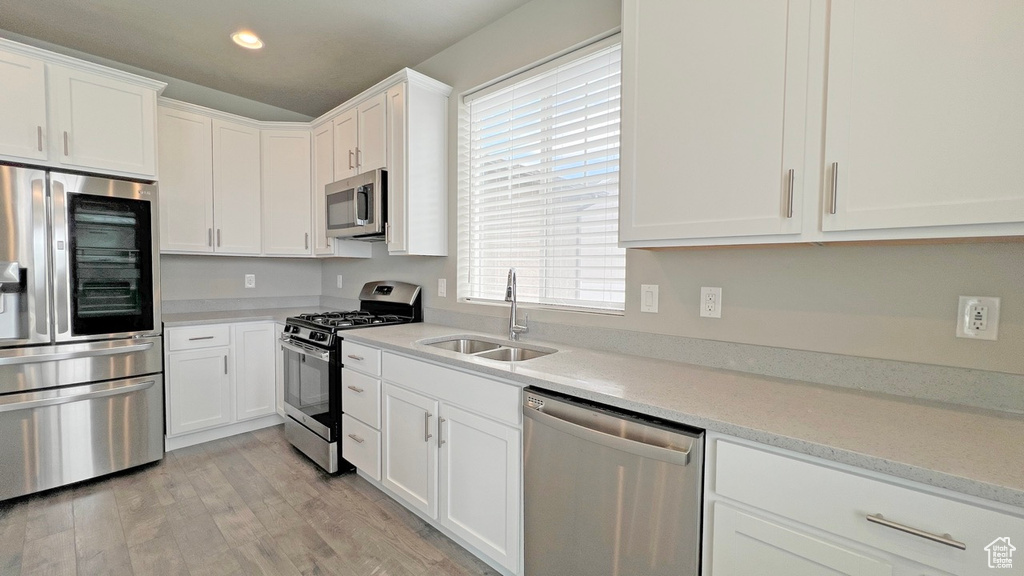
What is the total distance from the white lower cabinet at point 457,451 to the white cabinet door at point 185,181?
2.10 m

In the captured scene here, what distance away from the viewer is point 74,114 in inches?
97.3

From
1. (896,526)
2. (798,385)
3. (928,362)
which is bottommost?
(896,526)

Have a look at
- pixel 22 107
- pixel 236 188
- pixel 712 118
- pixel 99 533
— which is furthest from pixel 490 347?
pixel 22 107

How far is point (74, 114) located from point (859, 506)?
3890mm

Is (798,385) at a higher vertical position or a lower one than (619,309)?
lower

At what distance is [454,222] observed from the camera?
2820 mm

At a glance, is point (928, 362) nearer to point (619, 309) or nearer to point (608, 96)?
point (619, 309)

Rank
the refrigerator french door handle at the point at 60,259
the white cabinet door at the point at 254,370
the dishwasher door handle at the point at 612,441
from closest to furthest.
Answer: the dishwasher door handle at the point at 612,441 → the refrigerator french door handle at the point at 60,259 → the white cabinet door at the point at 254,370

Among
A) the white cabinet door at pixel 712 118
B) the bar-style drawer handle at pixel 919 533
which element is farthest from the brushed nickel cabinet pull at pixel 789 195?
the bar-style drawer handle at pixel 919 533

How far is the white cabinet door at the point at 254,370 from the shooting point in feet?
10.5

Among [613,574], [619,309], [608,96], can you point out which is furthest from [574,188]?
[613,574]

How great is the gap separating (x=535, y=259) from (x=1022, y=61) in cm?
183

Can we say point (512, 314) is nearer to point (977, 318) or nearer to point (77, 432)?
point (977, 318)

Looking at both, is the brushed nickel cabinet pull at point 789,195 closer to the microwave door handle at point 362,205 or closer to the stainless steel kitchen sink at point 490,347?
the stainless steel kitchen sink at point 490,347
